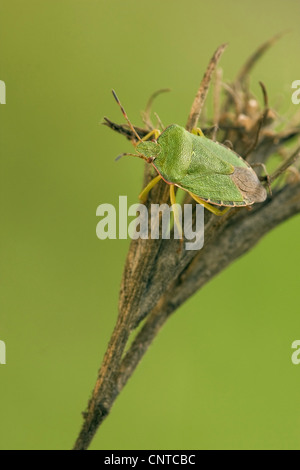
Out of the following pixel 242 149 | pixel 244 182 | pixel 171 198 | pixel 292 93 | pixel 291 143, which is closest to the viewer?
pixel 171 198

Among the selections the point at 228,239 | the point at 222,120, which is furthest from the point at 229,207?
the point at 222,120

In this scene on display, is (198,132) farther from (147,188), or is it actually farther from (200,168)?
(147,188)

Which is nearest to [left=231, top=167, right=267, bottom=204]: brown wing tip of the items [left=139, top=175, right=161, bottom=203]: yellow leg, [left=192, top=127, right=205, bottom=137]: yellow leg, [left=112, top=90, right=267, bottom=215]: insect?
[left=112, top=90, right=267, bottom=215]: insect

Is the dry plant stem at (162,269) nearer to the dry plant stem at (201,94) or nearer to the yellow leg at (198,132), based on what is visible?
the dry plant stem at (201,94)

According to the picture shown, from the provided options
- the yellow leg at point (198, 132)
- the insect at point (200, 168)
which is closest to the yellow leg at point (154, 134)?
the insect at point (200, 168)

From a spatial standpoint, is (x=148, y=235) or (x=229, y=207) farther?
(x=229, y=207)

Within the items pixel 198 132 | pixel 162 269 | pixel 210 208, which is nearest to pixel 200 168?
pixel 198 132

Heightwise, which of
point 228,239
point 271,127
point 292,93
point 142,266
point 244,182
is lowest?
point 142,266

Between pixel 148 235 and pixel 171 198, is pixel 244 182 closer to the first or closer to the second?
pixel 171 198
